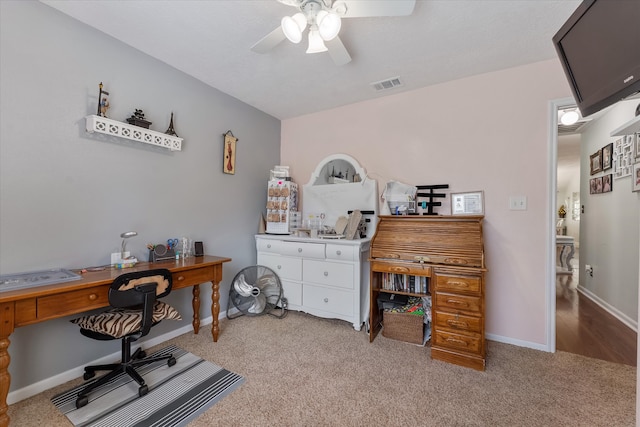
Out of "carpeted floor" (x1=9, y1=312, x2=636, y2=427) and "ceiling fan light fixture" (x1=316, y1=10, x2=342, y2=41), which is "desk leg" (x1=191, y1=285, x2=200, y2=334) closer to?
"carpeted floor" (x1=9, y1=312, x2=636, y2=427)

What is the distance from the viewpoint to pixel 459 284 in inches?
79.4

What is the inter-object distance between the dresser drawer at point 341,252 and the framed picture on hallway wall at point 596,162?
3.50 metres

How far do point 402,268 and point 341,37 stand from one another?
1910 mm

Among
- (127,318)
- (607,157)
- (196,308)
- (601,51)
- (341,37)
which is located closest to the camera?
(601,51)

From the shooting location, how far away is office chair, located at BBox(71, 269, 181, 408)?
5.14 ft

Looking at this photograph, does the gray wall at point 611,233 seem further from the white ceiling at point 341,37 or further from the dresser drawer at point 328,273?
the dresser drawer at point 328,273

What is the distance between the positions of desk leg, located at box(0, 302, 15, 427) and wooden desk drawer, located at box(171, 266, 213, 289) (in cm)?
81

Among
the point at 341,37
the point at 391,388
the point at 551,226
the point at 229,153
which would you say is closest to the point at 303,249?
the point at 229,153

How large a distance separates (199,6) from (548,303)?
3502 mm

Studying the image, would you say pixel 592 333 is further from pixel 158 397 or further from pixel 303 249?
pixel 158 397

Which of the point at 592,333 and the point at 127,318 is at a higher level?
the point at 127,318

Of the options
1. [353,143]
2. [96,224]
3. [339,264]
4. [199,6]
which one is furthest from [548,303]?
[96,224]

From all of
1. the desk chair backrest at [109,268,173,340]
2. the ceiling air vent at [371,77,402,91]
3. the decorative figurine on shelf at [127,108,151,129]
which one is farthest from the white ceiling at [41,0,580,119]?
the desk chair backrest at [109,268,173,340]

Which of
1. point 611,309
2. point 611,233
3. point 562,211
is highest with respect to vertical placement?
point 562,211
